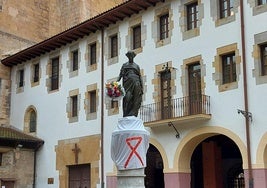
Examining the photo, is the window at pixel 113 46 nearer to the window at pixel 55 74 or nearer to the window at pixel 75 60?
the window at pixel 75 60

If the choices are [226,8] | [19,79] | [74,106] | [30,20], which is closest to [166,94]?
[226,8]

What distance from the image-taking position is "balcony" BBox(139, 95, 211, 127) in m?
16.4

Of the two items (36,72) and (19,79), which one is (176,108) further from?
(19,79)

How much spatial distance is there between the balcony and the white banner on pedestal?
684cm

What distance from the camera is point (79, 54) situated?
22.9 m

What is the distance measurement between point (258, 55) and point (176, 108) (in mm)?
3651

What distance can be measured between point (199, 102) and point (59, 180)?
937 centimetres

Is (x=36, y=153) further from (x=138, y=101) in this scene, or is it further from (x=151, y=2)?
(x=138, y=101)

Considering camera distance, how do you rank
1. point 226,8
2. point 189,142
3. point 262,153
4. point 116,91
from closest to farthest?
1. point 116,91
2. point 262,153
3. point 226,8
4. point 189,142

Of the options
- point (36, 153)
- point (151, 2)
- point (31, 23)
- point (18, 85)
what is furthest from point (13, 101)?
point (151, 2)

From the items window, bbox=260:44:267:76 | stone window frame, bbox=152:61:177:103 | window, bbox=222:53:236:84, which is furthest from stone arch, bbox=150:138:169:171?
window, bbox=260:44:267:76

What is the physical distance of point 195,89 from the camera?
56.9 feet

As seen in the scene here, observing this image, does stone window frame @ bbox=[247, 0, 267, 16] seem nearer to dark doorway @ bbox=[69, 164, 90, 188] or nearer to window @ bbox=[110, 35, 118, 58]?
window @ bbox=[110, 35, 118, 58]

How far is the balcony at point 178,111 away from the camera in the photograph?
16422mm
